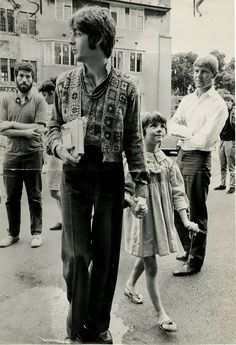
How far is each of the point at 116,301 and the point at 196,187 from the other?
28.5 inches

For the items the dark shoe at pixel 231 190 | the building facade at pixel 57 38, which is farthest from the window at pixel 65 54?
the dark shoe at pixel 231 190

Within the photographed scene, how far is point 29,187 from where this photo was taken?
1975 millimetres

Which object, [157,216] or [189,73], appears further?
[189,73]

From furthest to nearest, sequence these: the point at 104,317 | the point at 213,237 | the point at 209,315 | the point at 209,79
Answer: the point at 213,237 < the point at 209,79 < the point at 209,315 < the point at 104,317

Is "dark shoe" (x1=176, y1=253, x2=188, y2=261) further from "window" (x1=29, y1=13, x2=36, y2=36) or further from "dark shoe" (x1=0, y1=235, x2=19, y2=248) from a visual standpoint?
"window" (x1=29, y1=13, x2=36, y2=36)

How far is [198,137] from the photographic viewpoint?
2.09 m

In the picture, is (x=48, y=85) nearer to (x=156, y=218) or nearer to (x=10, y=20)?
(x=10, y=20)


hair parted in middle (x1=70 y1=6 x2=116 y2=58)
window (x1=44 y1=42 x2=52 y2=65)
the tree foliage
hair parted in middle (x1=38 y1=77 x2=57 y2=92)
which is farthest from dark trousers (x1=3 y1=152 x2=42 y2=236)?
the tree foliage

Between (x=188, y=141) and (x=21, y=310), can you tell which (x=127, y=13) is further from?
(x=21, y=310)

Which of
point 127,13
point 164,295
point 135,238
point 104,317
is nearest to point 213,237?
point 164,295

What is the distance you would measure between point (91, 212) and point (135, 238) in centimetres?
30

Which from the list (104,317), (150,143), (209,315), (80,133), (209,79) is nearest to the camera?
(80,133)

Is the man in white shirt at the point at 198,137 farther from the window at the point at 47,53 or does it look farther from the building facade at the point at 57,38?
the window at the point at 47,53

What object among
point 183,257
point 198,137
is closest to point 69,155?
point 198,137
